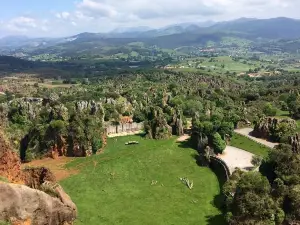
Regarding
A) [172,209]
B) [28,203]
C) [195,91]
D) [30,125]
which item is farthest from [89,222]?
[195,91]

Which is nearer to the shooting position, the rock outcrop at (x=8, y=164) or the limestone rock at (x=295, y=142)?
the rock outcrop at (x=8, y=164)

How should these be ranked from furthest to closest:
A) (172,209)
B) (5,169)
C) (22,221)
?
(172,209) → (5,169) → (22,221)

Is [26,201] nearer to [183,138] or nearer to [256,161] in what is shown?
[256,161]

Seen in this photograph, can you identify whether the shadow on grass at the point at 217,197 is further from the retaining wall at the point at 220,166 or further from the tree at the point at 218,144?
the tree at the point at 218,144

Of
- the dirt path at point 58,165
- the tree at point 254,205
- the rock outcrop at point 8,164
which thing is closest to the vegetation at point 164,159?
the tree at point 254,205

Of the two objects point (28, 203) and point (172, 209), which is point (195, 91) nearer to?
point (172, 209)

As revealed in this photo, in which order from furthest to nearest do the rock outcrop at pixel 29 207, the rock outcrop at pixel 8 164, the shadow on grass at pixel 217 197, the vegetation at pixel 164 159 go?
the shadow on grass at pixel 217 197
the vegetation at pixel 164 159
the rock outcrop at pixel 8 164
the rock outcrop at pixel 29 207
